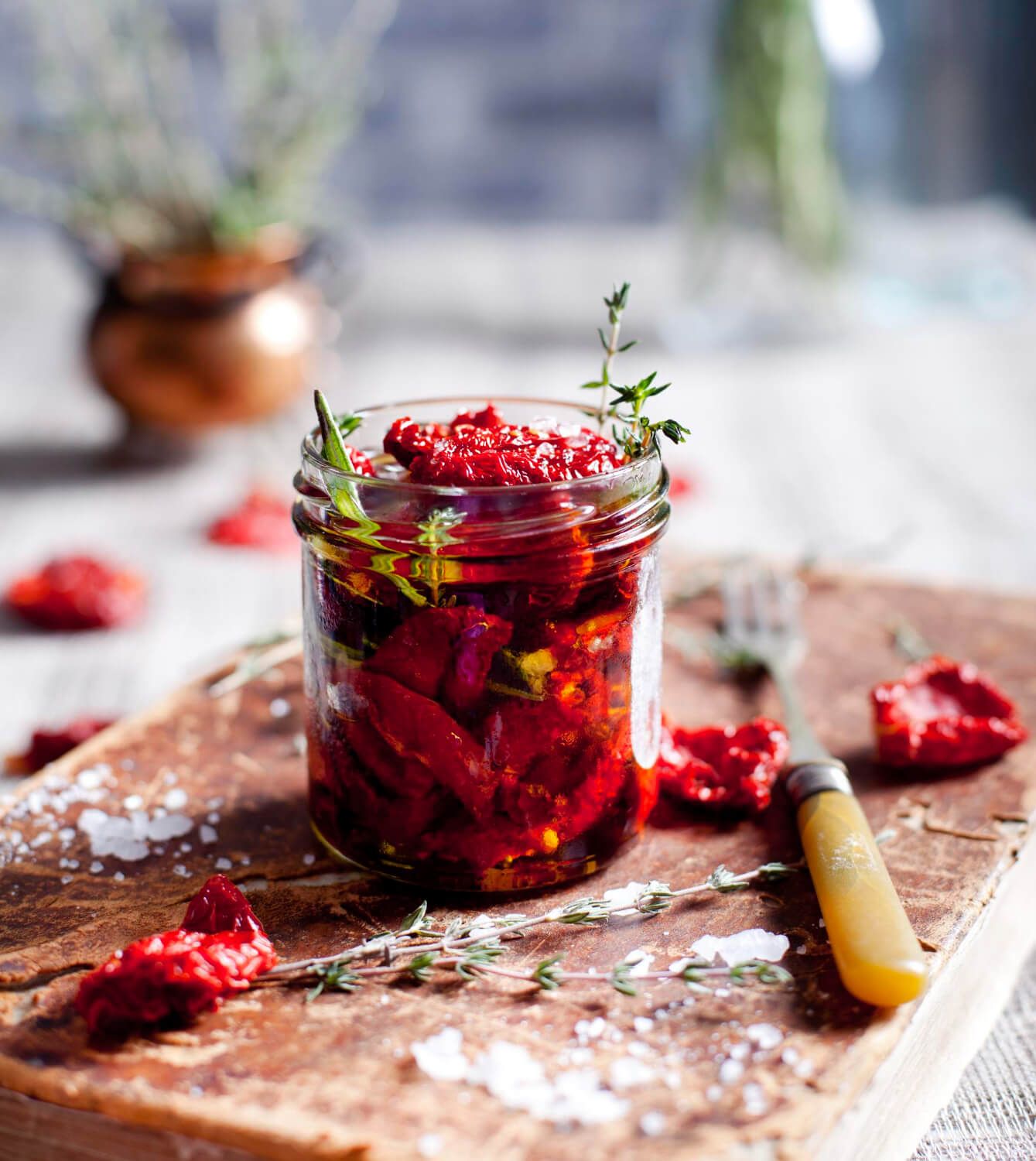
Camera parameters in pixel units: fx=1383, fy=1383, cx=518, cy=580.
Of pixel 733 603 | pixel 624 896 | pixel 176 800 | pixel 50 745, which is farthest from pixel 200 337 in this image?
pixel 624 896

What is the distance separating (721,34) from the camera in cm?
314

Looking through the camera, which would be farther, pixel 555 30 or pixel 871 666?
pixel 555 30

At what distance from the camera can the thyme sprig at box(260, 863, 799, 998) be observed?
3.28ft

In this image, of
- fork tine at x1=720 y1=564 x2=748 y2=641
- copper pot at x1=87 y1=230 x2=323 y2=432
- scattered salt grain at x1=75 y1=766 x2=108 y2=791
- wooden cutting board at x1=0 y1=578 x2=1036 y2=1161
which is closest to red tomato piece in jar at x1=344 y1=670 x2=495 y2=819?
wooden cutting board at x1=0 y1=578 x2=1036 y2=1161

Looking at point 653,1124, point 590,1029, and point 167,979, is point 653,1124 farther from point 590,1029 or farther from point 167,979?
point 167,979

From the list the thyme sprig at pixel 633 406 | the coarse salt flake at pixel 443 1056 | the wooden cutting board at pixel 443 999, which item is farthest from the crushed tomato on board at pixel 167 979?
the thyme sprig at pixel 633 406

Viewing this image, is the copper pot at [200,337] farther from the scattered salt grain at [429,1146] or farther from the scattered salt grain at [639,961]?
the scattered salt grain at [429,1146]

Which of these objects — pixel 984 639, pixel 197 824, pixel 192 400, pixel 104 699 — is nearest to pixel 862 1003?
pixel 197 824

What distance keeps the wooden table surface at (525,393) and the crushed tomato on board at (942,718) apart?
1.16ft

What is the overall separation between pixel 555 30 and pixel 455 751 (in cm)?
397

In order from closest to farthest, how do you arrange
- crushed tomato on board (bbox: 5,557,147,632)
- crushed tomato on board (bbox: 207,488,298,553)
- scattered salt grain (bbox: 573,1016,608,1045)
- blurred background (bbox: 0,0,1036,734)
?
scattered salt grain (bbox: 573,1016,608,1045) < crushed tomato on board (bbox: 5,557,147,632) < crushed tomato on board (bbox: 207,488,298,553) < blurred background (bbox: 0,0,1036,734)

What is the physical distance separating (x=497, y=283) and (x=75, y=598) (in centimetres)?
229

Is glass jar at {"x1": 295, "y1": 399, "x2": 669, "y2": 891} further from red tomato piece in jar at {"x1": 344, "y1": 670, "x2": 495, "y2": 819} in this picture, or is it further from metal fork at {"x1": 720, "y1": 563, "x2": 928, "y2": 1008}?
metal fork at {"x1": 720, "y1": 563, "x2": 928, "y2": 1008}

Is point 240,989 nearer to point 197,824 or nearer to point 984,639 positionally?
point 197,824
